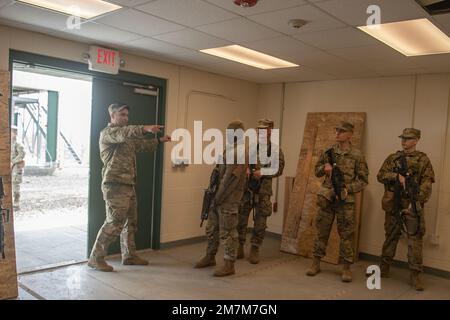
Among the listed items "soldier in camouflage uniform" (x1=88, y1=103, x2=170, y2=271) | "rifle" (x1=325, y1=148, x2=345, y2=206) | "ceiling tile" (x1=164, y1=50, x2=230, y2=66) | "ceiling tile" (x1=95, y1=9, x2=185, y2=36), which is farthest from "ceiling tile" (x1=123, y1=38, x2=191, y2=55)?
"rifle" (x1=325, y1=148, x2=345, y2=206)

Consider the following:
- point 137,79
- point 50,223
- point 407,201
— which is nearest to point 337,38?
point 407,201

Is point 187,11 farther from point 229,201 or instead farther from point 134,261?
point 134,261

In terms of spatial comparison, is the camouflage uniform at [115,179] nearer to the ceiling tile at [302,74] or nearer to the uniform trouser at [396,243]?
the ceiling tile at [302,74]

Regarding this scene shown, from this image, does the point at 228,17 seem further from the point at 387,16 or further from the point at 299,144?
the point at 299,144

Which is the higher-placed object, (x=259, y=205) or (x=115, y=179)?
(x=115, y=179)

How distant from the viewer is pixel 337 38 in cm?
334

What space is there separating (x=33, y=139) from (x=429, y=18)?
10.9 meters

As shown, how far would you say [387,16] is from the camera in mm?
2723

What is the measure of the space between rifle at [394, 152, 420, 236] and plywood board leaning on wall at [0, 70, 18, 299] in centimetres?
359

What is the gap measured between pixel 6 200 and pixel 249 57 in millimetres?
2957

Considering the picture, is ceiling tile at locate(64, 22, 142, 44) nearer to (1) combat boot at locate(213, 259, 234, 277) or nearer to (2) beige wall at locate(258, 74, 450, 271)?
(1) combat boot at locate(213, 259, 234, 277)

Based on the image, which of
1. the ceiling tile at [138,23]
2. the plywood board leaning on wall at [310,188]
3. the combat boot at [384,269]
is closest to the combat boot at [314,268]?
the plywood board leaning on wall at [310,188]

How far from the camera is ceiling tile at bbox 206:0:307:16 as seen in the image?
2566 millimetres

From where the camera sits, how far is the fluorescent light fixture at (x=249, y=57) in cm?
429
